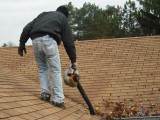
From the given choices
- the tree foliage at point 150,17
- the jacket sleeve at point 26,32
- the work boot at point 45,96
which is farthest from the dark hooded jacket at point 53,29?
the tree foliage at point 150,17

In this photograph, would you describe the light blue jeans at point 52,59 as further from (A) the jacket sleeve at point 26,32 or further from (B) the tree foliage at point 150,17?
(B) the tree foliage at point 150,17

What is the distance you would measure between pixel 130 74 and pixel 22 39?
2640 mm

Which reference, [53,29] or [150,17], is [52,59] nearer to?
[53,29]

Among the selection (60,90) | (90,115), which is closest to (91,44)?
(90,115)

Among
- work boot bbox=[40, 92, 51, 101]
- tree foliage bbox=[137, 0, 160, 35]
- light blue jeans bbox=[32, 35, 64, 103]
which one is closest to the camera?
light blue jeans bbox=[32, 35, 64, 103]

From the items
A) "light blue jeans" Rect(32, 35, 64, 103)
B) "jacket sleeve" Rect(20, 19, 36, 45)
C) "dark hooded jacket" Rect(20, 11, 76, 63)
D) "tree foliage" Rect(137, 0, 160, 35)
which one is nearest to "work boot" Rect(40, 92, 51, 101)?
"light blue jeans" Rect(32, 35, 64, 103)

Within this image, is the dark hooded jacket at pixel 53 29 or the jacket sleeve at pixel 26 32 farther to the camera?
the jacket sleeve at pixel 26 32

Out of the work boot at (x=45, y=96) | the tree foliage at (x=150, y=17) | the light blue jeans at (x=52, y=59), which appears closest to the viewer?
the light blue jeans at (x=52, y=59)

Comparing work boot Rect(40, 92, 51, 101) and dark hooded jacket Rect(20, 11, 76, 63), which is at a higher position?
dark hooded jacket Rect(20, 11, 76, 63)

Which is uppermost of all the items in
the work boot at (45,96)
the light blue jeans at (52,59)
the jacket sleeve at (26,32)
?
the jacket sleeve at (26,32)

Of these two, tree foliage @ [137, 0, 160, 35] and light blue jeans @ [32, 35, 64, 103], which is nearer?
light blue jeans @ [32, 35, 64, 103]

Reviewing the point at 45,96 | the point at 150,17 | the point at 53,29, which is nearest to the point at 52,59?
the point at 53,29

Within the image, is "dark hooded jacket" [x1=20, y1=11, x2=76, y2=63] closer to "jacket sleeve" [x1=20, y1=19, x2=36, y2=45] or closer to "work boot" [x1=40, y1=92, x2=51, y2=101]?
"jacket sleeve" [x1=20, y1=19, x2=36, y2=45]

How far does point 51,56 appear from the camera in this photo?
16.7ft
